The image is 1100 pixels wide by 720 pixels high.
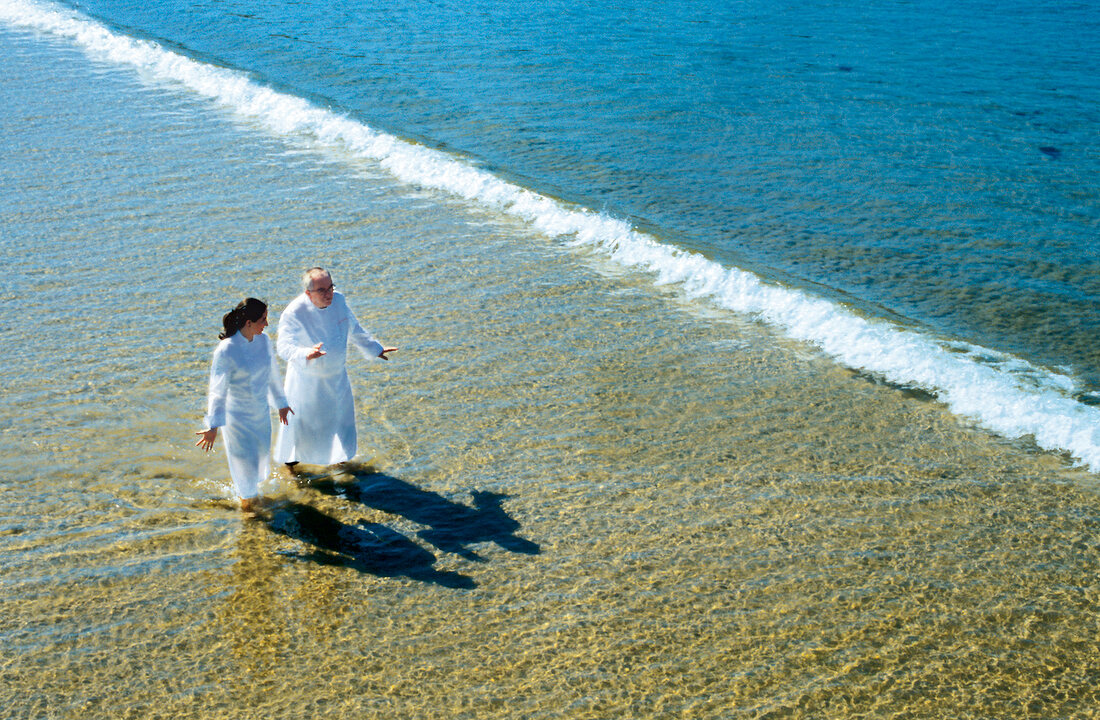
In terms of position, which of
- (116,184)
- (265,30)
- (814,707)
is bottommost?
(814,707)

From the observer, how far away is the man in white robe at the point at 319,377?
251 inches

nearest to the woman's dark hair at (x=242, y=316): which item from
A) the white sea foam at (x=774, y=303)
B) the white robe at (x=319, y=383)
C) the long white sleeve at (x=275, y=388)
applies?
the long white sleeve at (x=275, y=388)

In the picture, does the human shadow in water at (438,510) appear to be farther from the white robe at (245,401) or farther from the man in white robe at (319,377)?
the white robe at (245,401)

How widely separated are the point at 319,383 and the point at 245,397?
0.57 m

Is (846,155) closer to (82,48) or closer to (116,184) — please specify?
(116,184)

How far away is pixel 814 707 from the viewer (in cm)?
467

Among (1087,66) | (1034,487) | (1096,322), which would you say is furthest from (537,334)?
(1087,66)

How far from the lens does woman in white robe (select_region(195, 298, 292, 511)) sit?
233 inches

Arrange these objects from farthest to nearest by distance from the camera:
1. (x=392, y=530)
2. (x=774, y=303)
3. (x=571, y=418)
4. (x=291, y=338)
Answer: (x=774, y=303)
(x=571, y=418)
(x=291, y=338)
(x=392, y=530)

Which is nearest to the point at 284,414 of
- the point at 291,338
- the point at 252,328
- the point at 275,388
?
the point at 275,388

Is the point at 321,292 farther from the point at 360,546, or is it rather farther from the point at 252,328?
the point at 360,546

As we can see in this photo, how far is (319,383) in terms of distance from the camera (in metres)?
6.56

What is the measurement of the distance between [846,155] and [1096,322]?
21.6ft

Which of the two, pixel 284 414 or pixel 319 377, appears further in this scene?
pixel 319 377
